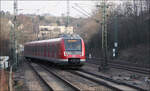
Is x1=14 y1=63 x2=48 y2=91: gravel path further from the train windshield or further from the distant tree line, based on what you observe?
the distant tree line

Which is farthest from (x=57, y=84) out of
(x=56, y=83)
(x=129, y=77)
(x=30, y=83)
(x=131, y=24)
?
(x=131, y=24)

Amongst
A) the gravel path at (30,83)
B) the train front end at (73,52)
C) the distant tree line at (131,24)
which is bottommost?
the gravel path at (30,83)

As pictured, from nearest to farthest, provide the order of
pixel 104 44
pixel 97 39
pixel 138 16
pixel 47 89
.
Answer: pixel 47 89 → pixel 104 44 → pixel 138 16 → pixel 97 39

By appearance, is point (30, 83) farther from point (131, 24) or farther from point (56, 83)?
point (131, 24)

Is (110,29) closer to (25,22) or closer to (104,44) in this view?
(25,22)

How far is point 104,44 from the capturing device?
22.6 meters

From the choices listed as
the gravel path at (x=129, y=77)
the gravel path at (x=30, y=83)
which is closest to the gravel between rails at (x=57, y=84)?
the gravel path at (x=30, y=83)

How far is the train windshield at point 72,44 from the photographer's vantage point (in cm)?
2412

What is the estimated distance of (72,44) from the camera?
24.3 metres

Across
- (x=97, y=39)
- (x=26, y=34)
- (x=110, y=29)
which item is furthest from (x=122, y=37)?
(x=26, y=34)

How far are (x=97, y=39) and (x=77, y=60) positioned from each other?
107 feet

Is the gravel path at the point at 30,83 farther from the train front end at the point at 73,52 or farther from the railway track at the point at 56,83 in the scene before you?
the train front end at the point at 73,52

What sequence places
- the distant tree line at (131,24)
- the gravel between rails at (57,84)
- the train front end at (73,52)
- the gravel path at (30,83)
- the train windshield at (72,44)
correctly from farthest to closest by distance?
the distant tree line at (131,24) → the train windshield at (72,44) → the train front end at (73,52) → the gravel path at (30,83) → the gravel between rails at (57,84)

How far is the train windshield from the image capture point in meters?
24.1
